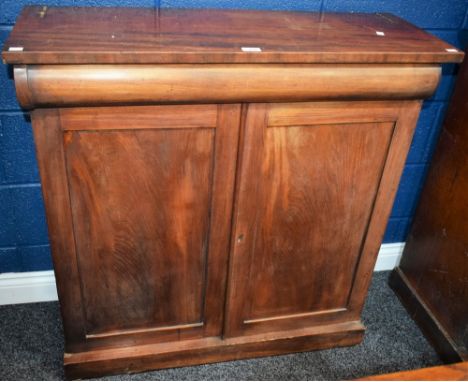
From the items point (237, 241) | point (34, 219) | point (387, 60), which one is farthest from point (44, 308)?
point (387, 60)

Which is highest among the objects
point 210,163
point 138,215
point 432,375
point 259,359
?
point 210,163

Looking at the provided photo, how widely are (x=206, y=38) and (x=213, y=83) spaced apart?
5.0 inches

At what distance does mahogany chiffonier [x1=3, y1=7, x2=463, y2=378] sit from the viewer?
1.11 meters

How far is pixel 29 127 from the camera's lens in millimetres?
1536

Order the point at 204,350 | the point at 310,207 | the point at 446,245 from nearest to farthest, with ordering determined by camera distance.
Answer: the point at 310,207 → the point at 204,350 → the point at 446,245

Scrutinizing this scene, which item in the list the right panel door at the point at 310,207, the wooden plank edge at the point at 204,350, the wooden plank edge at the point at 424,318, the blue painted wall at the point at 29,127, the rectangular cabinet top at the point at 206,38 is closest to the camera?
the rectangular cabinet top at the point at 206,38

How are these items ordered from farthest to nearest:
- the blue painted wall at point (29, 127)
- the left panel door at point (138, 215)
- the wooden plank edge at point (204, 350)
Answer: the wooden plank edge at point (204, 350), the blue painted wall at point (29, 127), the left panel door at point (138, 215)

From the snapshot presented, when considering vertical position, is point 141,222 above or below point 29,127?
below

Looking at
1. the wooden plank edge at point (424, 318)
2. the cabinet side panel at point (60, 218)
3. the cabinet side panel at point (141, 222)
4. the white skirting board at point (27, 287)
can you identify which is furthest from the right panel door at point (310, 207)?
the white skirting board at point (27, 287)

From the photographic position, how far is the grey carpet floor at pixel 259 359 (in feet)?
5.46

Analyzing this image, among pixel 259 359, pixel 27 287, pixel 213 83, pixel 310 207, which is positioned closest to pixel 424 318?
pixel 259 359

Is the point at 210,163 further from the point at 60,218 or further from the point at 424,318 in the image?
the point at 424,318

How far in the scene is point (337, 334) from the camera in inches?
69.2

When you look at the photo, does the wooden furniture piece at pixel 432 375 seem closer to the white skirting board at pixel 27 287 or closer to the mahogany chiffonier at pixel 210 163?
the mahogany chiffonier at pixel 210 163
